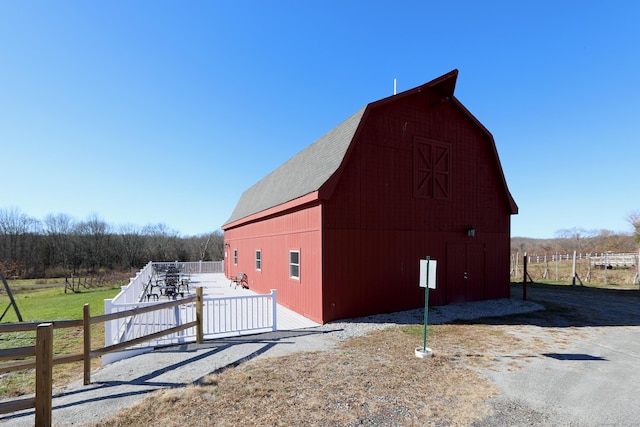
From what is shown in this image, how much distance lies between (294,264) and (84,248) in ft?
133

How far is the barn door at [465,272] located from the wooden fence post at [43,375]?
403 inches

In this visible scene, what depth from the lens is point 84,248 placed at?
1528 inches

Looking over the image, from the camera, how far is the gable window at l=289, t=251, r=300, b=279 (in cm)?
973

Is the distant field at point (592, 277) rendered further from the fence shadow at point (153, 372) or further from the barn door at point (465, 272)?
the fence shadow at point (153, 372)

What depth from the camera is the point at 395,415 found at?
372cm

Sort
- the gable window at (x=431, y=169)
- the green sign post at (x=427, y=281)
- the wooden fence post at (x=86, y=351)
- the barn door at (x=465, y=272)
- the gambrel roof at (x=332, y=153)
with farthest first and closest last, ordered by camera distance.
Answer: the barn door at (x=465, y=272)
the gable window at (x=431, y=169)
the gambrel roof at (x=332, y=153)
the green sign post at (x=427, y=281)
the wooden fence post at (x=86, y=351)

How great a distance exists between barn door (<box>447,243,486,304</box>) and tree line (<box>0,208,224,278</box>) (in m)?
30.9

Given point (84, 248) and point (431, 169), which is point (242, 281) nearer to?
point (431, 169)

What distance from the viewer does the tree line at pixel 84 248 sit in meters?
36.9

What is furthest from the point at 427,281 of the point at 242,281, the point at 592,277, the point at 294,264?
the point at 592,277

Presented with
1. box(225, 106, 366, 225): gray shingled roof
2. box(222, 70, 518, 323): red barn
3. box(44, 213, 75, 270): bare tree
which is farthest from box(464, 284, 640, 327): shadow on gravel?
box(44, 213, 75, 270): bare tree

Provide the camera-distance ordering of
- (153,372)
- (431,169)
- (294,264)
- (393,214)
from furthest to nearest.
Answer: (431,169) → (294,264) → (393,214) → (153,372)

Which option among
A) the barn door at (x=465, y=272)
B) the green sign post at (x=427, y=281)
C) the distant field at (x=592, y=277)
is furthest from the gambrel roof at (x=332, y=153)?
the distant field at (x=592, y=277)

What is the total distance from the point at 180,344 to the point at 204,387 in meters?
2.57
